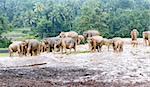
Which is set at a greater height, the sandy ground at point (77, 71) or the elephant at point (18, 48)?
the elephant at point (18, 48)

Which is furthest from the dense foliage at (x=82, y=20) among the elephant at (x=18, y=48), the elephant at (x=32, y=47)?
the elephant at (x=32, y=47)

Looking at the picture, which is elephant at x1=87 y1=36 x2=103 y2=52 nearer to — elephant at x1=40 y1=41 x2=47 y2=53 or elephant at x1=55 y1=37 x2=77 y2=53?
elephant at x1=55 y1=37 x2=77 y2=53

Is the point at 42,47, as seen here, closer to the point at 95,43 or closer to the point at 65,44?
the point at 65,44

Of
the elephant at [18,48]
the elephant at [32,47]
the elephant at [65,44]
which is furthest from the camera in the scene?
the elephant at [65,44]

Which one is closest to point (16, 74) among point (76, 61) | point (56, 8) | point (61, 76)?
point (61, 76)

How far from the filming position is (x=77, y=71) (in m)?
19.9

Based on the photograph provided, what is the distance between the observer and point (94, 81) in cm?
1702

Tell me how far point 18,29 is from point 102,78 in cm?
7207

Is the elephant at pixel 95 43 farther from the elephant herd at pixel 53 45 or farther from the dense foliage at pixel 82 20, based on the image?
the dense foliage at pixel 82 20

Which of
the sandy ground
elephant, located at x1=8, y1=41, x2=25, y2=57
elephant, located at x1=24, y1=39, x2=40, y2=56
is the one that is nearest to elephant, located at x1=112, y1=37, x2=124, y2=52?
the sandy ground

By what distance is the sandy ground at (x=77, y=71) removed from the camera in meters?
16.5

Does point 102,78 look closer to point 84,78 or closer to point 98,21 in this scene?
point 84,78

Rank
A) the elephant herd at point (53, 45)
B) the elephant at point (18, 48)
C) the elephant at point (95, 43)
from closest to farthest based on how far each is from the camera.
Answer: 1. the elephant herd at point (53, 45)
2. the elephant at point (18, 48)
3. the elephant at point (95, 43)

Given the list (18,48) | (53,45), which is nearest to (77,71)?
(18,48)
